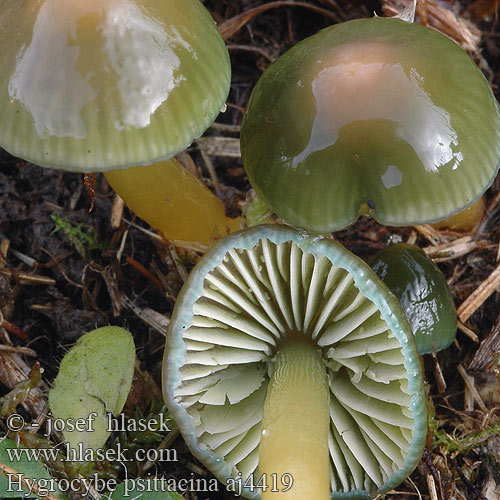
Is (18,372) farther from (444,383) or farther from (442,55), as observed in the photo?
(442,55)

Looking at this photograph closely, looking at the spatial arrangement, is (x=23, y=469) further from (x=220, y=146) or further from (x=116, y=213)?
(x=220, y=146)

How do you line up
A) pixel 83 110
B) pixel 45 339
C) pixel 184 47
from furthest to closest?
pixel 45 339 < pixel 184 47 < pixel 83 110

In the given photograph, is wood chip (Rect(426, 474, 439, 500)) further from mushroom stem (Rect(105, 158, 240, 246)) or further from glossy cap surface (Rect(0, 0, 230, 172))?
glossy cap surface (Rect(0, 0, 230, 172))

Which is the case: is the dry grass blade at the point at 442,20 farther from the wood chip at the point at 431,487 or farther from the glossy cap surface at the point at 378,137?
the wood chip at the point at 431,487

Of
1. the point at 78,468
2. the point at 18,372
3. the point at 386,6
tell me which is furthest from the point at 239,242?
the point at 386,6

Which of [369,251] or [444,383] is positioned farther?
[369,251]

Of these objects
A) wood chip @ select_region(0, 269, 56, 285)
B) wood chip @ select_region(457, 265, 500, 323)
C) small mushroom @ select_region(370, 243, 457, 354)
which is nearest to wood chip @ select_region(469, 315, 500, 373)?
wood chip @ select_region(457, 265, 500, 323)
